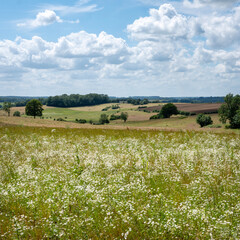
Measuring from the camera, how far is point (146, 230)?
498cm

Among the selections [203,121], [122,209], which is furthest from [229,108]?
[122,209]

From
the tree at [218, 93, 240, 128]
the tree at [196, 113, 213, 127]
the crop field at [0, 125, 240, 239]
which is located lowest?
the tree at [196, 113, 213, 127]

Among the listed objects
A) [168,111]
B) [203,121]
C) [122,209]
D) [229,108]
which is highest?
[229,108]

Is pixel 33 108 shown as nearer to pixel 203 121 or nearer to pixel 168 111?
pixel 168 111

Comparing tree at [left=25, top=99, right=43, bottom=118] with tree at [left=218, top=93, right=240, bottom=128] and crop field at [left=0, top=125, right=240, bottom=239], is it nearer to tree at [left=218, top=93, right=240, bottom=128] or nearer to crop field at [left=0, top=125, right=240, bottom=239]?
tree at [left=218, top=93, right=240, bottom=128]

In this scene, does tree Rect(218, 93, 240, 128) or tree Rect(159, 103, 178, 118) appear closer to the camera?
tree Rect(218, 93, 240, 128)

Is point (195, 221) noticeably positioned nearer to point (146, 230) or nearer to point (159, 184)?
point (146, 230)

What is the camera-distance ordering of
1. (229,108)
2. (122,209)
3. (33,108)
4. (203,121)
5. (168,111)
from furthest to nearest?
(168,111) < (33,108) < (229,108) < (203,121) < (122,209)

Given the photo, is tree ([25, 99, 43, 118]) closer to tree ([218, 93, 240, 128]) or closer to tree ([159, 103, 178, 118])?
tree ([159, 103, 178, 118])

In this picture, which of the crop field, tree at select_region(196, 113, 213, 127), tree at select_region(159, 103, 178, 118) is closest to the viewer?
→ the crop field

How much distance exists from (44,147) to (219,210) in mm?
12493

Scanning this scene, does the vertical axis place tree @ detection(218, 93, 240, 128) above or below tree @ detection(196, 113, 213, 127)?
above

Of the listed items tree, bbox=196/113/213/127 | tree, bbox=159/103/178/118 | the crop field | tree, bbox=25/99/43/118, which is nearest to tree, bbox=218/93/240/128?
tree, bbox=196/113/213/127

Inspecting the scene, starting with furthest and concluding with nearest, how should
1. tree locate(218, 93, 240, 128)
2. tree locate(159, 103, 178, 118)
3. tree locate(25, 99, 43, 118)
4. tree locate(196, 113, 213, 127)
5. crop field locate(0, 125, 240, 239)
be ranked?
1. tree locate(159, 103, 178, 118)
2. tree locate(25, 99, 43, 118)
3. tree locate(218, 93, 240, 128)
4. tree locate(196, 113, 213, 127)
5. crop field locate(0, 125, 240, 239)
